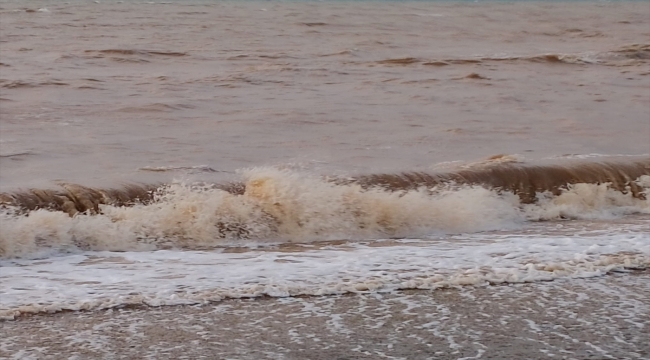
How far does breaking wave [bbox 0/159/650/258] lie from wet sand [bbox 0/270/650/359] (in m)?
1.66

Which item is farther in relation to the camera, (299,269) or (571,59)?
(571,59)

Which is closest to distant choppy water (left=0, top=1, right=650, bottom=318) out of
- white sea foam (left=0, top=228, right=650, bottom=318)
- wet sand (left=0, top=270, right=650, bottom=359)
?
white sea foam (left=0, top=228, right=650, bottom=318)

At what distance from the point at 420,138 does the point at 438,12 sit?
23.7m

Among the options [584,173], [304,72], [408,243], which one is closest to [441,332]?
[408,243]

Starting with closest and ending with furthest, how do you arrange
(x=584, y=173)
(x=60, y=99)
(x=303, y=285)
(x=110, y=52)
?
1. (x=303, y=285)
2. (x=584, y=173)
3. (x=60, y=99)
4. (x=110, y=52)

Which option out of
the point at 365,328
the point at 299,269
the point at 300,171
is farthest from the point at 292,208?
the point at 365,328

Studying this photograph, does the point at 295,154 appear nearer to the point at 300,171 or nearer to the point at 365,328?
the point at 300,171

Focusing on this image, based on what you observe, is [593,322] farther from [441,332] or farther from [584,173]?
[584,173]

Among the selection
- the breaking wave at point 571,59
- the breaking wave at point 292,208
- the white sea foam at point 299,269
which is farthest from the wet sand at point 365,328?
the breaking wave at point 571,59

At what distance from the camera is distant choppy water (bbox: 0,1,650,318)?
19.6 ft

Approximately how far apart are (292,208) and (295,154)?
2329 mm

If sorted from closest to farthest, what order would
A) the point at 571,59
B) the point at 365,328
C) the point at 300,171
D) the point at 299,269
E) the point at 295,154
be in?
the point at 365,328 → the point at 299,269 → the point at 300,171 → the point at 295,154 → the point at 571,59

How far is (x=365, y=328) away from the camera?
16.0ft

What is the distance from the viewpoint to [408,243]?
6922 millimetres
